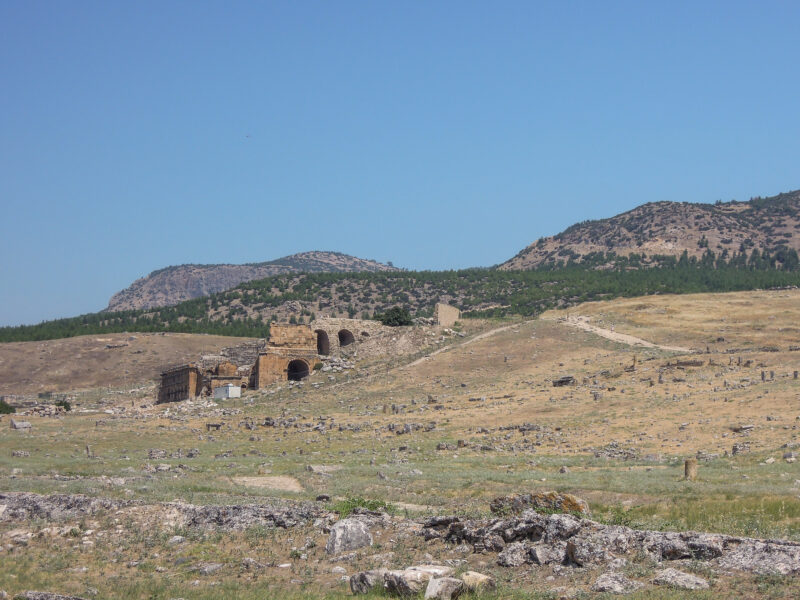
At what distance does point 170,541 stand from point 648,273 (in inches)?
4216

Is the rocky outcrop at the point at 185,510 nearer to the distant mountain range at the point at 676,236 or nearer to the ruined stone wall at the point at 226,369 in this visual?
the ruined stone wall at the point at 226,369

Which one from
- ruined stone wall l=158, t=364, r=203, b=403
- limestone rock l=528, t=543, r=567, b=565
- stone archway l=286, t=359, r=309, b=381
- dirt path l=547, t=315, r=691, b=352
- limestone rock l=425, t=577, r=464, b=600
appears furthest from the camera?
dirt path l=547, t=315, r=691, b=352

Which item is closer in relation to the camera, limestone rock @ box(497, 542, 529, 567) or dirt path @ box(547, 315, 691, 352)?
limestone rock @ box(497, 542, 529, 567)

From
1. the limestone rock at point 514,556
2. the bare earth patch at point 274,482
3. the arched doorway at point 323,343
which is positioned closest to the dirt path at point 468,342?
the arched doorway at point 323,343

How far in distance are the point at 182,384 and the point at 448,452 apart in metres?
25.9

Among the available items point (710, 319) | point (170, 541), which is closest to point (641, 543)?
point (170, 541)

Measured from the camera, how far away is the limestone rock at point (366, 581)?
35.4 feet

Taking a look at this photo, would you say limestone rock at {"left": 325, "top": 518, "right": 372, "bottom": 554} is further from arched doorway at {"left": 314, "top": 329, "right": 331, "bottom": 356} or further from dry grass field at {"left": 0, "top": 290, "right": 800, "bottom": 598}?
arched doorway at {"left": 314, "top": 329, "right": 331, "bottom": 356}

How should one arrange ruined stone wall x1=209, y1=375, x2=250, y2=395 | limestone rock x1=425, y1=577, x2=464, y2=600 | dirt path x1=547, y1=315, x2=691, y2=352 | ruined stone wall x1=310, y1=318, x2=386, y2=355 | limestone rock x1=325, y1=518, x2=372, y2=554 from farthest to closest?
ruined stone wall x1=310, y1=318, x2=386, y2=355
dirt path x1=547, y1=315, x2=691, y2=352
ruined stone wall x1=209, y1=375, x2=250, y2=395
limestone rock x1=325, y1=518, x2=372, y2=554
limestone rock x1=425, y1=577, x2=464, y2=600

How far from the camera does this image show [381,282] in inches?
4872

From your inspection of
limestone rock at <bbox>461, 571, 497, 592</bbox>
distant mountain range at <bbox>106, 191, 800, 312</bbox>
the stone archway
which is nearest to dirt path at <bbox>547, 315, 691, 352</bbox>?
the stone archway

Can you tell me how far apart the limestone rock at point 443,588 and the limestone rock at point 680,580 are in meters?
2.31

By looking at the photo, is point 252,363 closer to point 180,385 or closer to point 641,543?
point 180,385

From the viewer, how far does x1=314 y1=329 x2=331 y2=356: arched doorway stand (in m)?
55.2
